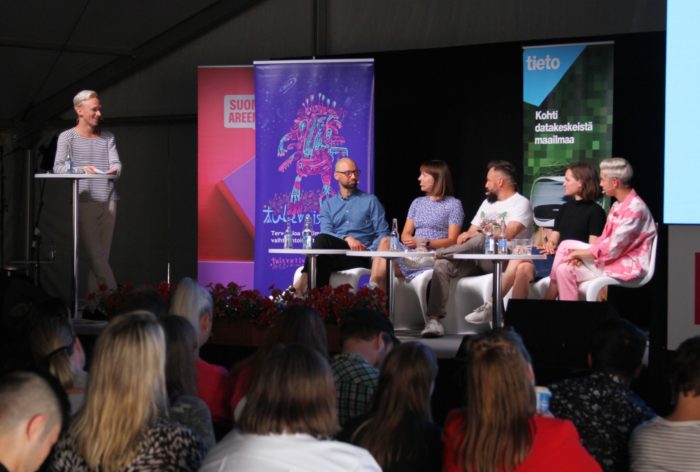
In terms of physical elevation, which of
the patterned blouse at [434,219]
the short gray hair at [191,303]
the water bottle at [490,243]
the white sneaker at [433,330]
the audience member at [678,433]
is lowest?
the white sneaker at [433,330]

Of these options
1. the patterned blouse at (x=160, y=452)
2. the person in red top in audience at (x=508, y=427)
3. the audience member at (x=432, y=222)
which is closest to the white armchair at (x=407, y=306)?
the audience member at (x=432, y=222)

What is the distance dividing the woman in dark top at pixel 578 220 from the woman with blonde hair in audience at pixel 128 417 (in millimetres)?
4438

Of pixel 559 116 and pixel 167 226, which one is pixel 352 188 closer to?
pixel 559 116

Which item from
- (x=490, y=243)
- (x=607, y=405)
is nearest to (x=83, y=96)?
(x=490, y=243)

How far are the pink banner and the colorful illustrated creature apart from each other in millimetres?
713

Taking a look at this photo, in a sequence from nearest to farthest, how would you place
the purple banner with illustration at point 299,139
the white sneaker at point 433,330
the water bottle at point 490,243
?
the water bottle at point 490,243 < the white sneaker at point 433,330 < the purple banner with illustration at point 299,139

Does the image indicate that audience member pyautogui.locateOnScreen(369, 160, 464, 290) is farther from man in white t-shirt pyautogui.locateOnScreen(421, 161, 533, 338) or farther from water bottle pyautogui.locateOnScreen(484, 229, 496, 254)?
water bottle pyautogui.locateOnScreen(484, 229, 496, 254)

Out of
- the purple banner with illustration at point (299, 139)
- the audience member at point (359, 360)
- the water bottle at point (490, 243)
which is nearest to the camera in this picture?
the audience member at point (359, 360)

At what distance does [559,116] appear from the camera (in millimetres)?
7508

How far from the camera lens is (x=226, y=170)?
9.17 meters

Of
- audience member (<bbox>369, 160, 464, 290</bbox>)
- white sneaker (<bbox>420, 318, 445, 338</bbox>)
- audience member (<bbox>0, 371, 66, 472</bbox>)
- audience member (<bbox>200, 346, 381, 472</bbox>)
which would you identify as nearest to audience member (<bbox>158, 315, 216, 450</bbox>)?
audience member (<bbox>200, 346, 381, 472</bbox>)

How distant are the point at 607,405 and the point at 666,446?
27 cm

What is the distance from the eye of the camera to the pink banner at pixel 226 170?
9.14 meters

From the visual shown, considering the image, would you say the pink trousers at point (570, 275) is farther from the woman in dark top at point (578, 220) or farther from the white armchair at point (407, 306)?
the white armchair at point (407, 306)
